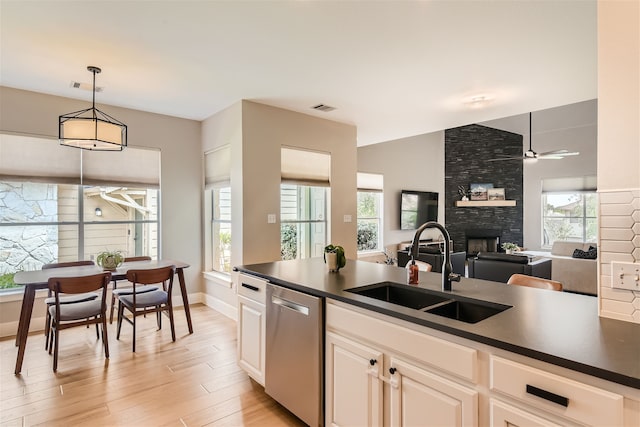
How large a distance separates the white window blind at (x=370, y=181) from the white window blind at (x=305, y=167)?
8.01ft

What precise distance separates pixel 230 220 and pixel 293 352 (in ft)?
8.97

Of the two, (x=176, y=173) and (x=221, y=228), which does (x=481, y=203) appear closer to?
(x=221, y=228)

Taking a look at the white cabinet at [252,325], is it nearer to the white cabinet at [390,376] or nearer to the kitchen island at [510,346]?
the kitchen island at [510,346]

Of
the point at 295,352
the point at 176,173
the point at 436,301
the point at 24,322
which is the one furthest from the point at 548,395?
the point at 176,173

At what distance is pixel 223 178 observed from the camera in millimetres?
4672

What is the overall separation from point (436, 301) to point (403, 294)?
0.25 meters

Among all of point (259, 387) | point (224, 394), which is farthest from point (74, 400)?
point (259, 387)

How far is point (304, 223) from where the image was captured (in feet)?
17.2

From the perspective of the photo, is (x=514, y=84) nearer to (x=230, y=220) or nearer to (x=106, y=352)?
(x=230, y=220)

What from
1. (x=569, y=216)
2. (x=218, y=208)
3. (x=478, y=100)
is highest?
(x=478, y=100)

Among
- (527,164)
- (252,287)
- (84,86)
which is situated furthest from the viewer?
(527,164)

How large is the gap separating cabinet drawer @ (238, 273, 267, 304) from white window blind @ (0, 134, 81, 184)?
9.74 ft

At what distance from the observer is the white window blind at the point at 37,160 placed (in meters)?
3.75

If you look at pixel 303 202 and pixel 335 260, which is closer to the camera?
pixel 335 260
